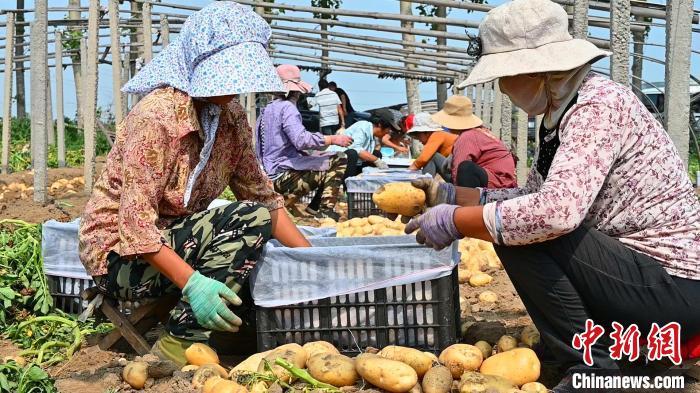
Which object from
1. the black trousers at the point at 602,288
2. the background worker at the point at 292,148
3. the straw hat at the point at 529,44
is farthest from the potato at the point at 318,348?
the background worker at the point at 292,148

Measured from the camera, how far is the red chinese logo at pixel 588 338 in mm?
2441

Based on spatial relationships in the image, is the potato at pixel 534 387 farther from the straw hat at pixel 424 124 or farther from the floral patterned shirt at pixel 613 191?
the straw hat at pixel 424 124

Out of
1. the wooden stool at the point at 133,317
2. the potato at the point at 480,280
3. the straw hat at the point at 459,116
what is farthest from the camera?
the straw hat at the point at 459,116

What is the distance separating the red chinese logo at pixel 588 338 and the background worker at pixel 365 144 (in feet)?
19.5

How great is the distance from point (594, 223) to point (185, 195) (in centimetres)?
145

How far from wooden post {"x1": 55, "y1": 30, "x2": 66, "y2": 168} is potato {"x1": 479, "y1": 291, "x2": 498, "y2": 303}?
876 cm

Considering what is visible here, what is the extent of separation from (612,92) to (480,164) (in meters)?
3.59

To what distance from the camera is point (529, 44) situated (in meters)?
2.49

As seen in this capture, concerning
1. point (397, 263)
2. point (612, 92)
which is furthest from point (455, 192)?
point (612, 92)

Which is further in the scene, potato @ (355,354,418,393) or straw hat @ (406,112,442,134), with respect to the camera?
straw hat @ (406,112,442,134)

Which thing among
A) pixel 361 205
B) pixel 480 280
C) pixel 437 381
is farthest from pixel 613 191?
pixel 361 205

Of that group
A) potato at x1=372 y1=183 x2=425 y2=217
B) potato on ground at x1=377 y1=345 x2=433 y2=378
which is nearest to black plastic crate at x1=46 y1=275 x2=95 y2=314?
potato at x1=372 y1=183 x2=425 y2=217

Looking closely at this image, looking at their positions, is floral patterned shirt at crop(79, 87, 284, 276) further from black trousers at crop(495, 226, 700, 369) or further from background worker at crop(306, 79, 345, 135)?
background worker at crop(306, 79, 345, 135)

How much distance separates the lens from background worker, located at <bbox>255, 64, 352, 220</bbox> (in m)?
7.41
